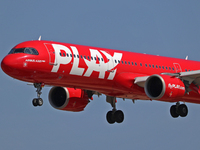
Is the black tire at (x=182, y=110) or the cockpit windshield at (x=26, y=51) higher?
the cockpit windshield at (x=26, y=51)

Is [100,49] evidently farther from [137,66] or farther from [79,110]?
[79,110]

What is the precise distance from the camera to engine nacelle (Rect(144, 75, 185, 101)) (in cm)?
4664

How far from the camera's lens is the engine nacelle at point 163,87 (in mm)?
46644

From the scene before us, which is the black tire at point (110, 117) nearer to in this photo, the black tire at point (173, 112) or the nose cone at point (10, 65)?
the black tire at point (173, 112)

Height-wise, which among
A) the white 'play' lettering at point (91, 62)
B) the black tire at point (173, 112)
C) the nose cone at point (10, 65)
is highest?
the white 'play' lettering at point (91, 62)

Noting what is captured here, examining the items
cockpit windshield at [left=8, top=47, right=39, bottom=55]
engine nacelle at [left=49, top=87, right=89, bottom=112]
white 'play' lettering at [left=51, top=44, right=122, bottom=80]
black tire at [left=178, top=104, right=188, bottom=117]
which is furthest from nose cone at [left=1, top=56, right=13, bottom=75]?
black tire at [left=178, top=104, right=188, bottom=117]

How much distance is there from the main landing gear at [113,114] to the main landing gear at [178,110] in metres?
4.87

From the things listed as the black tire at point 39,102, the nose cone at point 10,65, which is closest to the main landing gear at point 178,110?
the black tire at point 39,102

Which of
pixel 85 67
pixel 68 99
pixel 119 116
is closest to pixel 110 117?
pixel 119 116

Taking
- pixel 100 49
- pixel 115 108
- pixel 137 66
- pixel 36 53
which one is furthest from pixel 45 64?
pixel 115 108

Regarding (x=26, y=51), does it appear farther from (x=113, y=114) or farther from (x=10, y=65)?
(x=113, y=114)

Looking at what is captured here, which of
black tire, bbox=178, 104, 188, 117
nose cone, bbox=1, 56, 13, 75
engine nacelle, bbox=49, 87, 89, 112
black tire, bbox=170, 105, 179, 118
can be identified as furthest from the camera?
engine nacelle, bbox=49, 87, 89, 112

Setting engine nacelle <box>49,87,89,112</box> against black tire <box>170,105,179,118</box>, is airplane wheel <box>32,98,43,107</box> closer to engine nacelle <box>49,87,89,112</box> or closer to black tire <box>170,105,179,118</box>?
engine nacelle <box>49,87,89,112</box>

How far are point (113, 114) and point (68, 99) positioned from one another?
→ 186 inches
